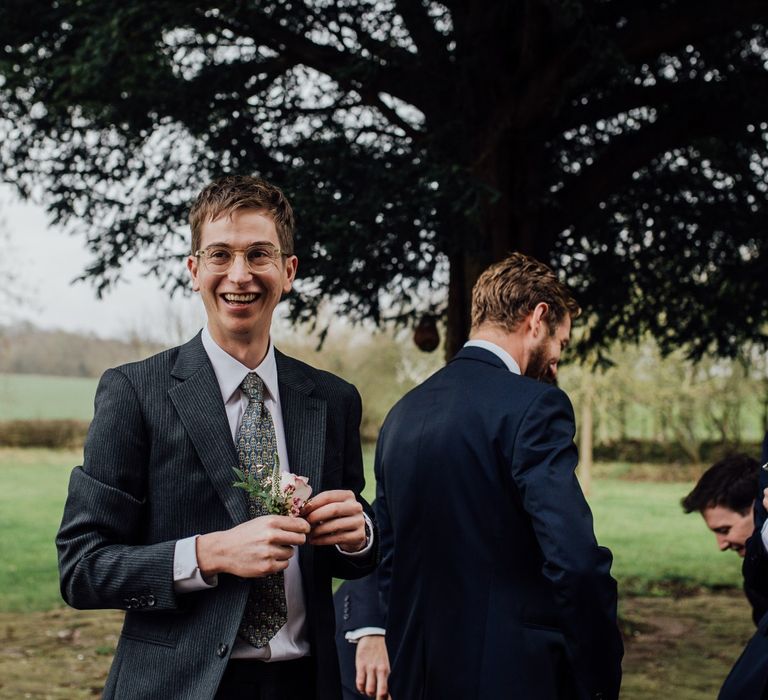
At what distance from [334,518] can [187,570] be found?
1.21 feet

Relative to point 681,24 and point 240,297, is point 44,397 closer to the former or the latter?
point 681,24

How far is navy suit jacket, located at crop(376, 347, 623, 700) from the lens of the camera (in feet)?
10.6

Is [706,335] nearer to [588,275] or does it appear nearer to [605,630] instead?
[588,275]

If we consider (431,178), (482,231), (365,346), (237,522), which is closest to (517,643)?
(237,522)

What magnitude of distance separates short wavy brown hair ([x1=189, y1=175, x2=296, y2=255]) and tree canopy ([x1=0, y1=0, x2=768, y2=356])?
465cm

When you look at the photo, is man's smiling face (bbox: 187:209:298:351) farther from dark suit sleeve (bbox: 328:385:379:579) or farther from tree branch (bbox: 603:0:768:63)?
tree branch (bbox: 603:0:768:63)

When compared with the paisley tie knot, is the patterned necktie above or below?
below

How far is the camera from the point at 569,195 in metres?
9.50

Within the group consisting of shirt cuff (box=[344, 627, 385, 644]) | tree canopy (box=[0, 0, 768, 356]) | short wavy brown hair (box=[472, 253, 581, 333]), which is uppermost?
tree canopy (box=[0, 0, 768, 356])

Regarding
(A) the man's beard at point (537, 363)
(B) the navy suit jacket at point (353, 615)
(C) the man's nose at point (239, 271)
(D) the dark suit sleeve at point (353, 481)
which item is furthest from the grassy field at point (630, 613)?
(C) the man's nose at point (239, 271)

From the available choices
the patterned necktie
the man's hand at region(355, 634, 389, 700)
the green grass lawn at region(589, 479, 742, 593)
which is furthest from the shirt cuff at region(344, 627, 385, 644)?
the green grass lawn at region(589, 479, 742, 593)

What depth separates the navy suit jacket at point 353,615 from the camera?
13.4 feet

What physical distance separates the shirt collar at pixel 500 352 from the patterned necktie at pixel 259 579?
1288mm

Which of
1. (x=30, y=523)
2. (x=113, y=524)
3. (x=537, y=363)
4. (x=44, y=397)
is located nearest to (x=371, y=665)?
(x=537, y=363)
